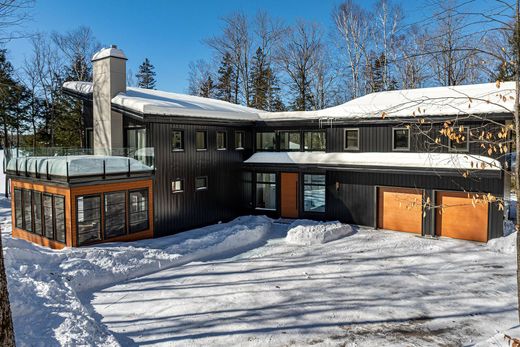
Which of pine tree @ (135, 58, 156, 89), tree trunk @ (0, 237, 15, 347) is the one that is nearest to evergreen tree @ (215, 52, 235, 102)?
pine tree @ (135, 58, 156, 89)

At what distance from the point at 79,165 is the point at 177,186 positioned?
162 inches

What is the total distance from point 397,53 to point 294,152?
45.0 feet

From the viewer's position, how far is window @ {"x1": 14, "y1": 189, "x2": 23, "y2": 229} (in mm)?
14031

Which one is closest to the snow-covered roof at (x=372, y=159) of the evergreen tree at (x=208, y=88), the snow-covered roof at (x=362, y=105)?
the snow-covered roof at (x=362, y=105)

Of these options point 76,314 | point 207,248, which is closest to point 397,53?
Answer: point 207,248

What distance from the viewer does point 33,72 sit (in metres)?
27.7

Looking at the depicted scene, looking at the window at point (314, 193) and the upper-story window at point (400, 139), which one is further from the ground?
the upper-story window at point (400, 139)

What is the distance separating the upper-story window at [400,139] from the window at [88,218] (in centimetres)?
1127

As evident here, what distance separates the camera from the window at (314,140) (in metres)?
17.2

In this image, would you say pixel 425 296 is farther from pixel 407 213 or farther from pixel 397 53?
pixel 397 53

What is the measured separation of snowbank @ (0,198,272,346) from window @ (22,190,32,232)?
1.83 meters

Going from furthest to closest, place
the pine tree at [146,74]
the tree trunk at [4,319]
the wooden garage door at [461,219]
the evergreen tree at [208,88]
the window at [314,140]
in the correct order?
the pine tree at [146,74] < the evergreen tree at [208,88] < the window at [314,140] < the wooden garage door at [461,219] < the tree trunk at [4,319]

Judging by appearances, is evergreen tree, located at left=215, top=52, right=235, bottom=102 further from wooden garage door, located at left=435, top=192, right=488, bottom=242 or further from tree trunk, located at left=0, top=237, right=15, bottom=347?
tree trunk, located at left=0, top=237, right=15, bottom=347

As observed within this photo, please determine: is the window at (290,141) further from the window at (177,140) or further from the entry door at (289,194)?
the window at (177,140)
